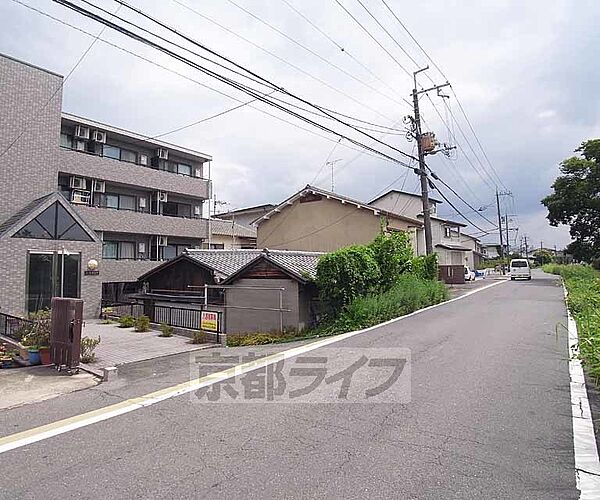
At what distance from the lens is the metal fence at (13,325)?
9.59 meters

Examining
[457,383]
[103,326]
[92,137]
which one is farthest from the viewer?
[92,137]

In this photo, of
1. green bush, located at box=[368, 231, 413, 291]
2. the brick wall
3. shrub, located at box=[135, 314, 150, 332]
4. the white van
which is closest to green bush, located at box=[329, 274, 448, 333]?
green bush, located at box=[368, 231, 413, 291]

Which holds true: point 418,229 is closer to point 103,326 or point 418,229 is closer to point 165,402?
point 103,326

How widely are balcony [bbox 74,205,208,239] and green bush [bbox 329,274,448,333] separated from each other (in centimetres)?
1431

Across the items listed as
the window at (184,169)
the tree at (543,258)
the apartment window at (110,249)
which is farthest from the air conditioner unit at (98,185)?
the tree at (543,258)

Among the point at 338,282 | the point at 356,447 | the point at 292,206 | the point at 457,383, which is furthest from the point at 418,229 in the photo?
the point at 356,447

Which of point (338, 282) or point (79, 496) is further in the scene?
point (338, 282)

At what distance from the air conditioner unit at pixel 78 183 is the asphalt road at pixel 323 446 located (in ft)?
56.2

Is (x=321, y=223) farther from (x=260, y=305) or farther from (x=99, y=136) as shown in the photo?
(x=99, y=136)

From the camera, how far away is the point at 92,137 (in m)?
22.0

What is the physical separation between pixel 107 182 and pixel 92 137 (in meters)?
2.31

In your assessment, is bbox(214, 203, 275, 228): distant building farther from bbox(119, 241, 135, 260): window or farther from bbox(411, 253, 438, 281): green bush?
bbox(411, 253, 438, 281): green bush

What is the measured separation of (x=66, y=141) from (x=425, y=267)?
59.4ft

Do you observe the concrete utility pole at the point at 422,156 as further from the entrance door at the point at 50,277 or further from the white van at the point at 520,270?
the white van at the point at 520,270
